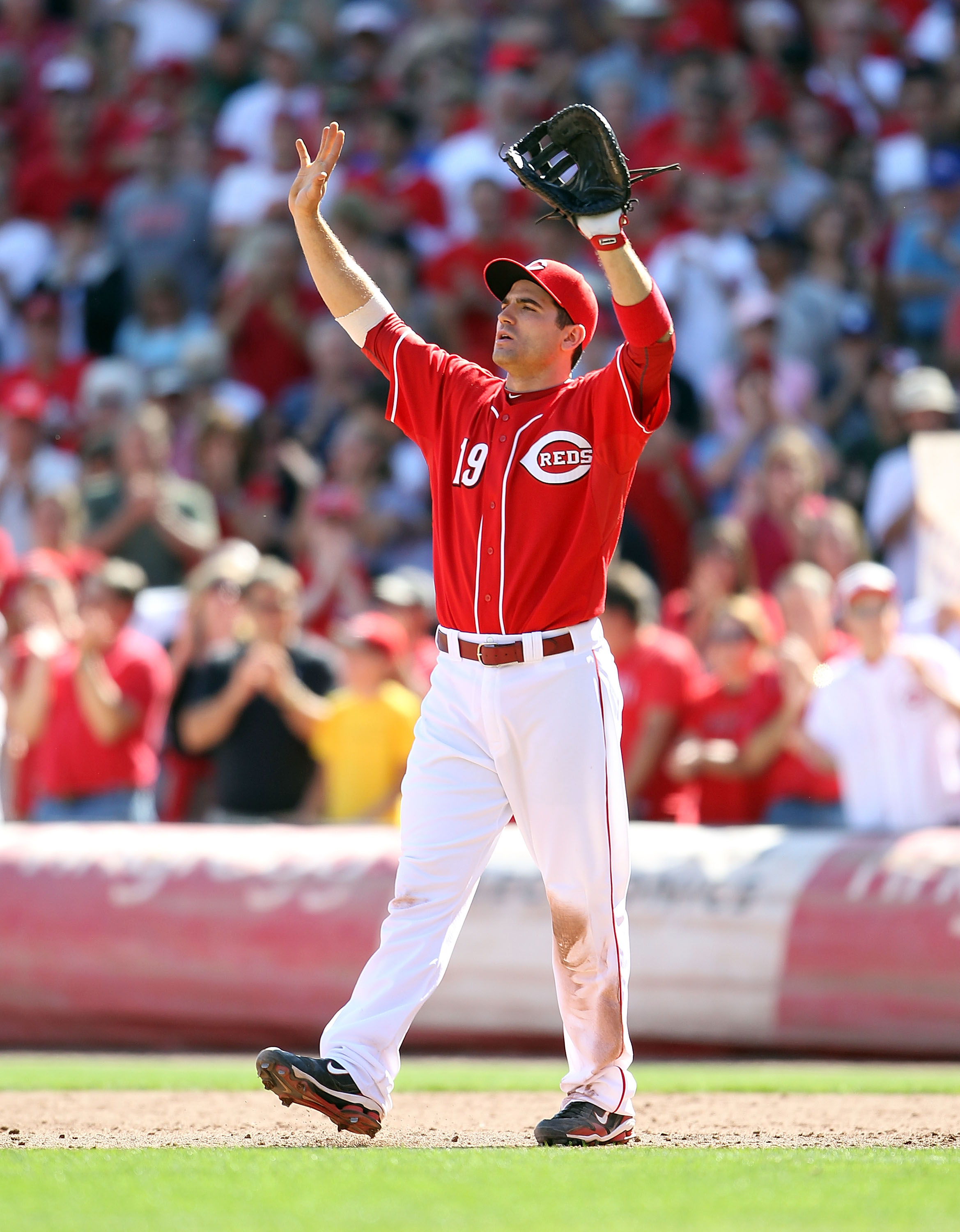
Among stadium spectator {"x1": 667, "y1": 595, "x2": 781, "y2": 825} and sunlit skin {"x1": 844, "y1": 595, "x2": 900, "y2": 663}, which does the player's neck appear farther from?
stadium spectator {"x1": 667, "y1": 595, "x2": 781, "y2": 825}

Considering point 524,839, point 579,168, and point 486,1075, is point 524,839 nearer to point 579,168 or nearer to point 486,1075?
point 579,168

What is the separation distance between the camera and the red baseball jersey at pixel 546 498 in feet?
16.0

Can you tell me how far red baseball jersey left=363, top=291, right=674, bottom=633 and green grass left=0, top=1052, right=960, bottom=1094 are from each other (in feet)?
7.42

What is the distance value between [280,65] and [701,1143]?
36.0 ft

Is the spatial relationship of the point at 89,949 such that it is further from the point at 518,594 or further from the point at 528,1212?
the point at 528,1212

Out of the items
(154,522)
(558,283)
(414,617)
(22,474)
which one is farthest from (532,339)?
(22,474)

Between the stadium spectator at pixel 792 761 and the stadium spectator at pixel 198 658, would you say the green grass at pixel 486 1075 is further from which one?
the stadium spectator at pixel 198 658

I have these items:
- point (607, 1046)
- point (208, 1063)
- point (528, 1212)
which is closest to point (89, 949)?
point (208, 1063)

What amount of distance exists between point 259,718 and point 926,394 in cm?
370

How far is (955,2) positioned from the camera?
43.8ft

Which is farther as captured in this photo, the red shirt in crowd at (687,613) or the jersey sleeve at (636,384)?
the red shirt in crowd at (687,613)

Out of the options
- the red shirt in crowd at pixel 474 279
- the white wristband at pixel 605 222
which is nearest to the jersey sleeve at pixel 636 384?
the white wristband at pixel 605 222

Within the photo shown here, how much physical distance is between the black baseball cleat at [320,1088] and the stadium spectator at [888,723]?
12.1 ft

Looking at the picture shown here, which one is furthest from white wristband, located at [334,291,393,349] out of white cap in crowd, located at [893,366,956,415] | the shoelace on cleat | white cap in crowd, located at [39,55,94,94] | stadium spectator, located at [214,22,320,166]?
white cap in crowd, located at [39,55,94,94]
